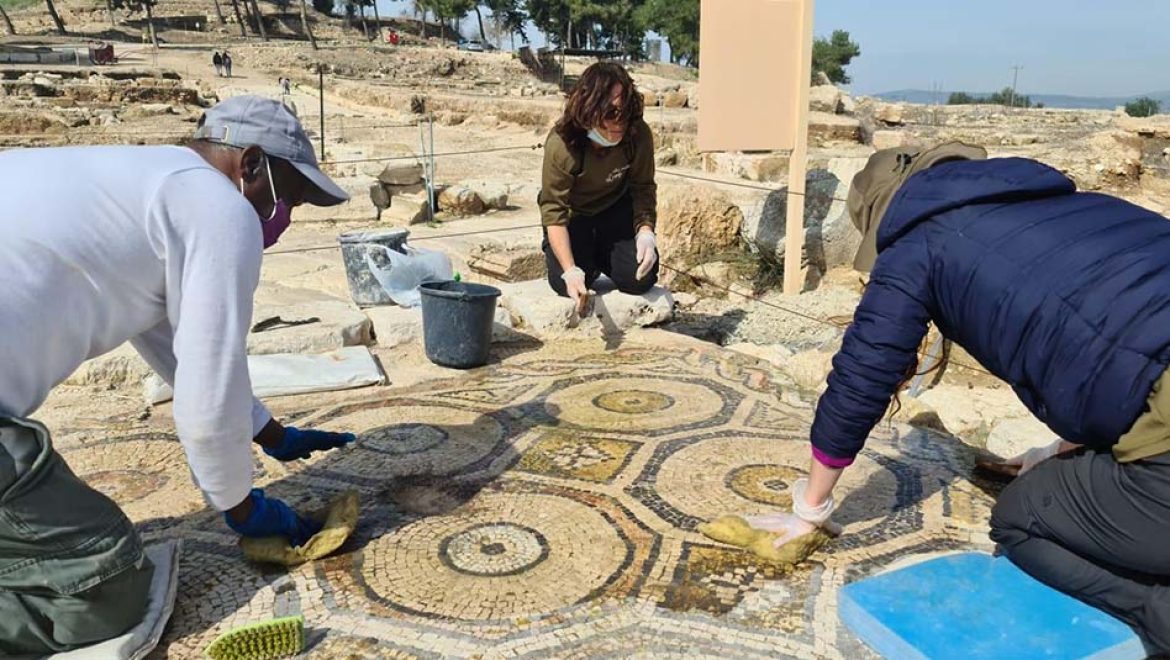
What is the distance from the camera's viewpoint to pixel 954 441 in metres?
3.77

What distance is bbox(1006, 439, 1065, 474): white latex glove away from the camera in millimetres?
2879

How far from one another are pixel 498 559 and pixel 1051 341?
1.68m

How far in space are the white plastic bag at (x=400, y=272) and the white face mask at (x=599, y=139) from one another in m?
1.54

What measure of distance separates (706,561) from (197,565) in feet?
5.11

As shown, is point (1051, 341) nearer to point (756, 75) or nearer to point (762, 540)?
point (762, 540)

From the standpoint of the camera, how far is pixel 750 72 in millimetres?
6570

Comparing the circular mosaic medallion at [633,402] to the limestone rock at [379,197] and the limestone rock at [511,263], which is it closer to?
the limestone rock at [511,263]

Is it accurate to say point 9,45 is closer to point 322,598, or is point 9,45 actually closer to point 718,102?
point 718,102

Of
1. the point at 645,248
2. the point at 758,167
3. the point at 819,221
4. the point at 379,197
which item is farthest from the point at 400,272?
the point at 758,167

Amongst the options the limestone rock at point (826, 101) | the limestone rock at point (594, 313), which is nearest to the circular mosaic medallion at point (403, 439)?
the limestone rock at point (594, 313)

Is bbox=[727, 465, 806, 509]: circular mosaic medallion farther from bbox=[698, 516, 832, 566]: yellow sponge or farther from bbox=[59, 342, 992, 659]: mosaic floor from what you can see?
bbox=[698, 516, 832, 566]: yellow sponge

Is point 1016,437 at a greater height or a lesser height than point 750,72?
lesser

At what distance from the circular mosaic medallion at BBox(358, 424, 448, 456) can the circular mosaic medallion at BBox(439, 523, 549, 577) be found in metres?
0.78

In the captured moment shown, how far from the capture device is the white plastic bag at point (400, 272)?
5852 mm
